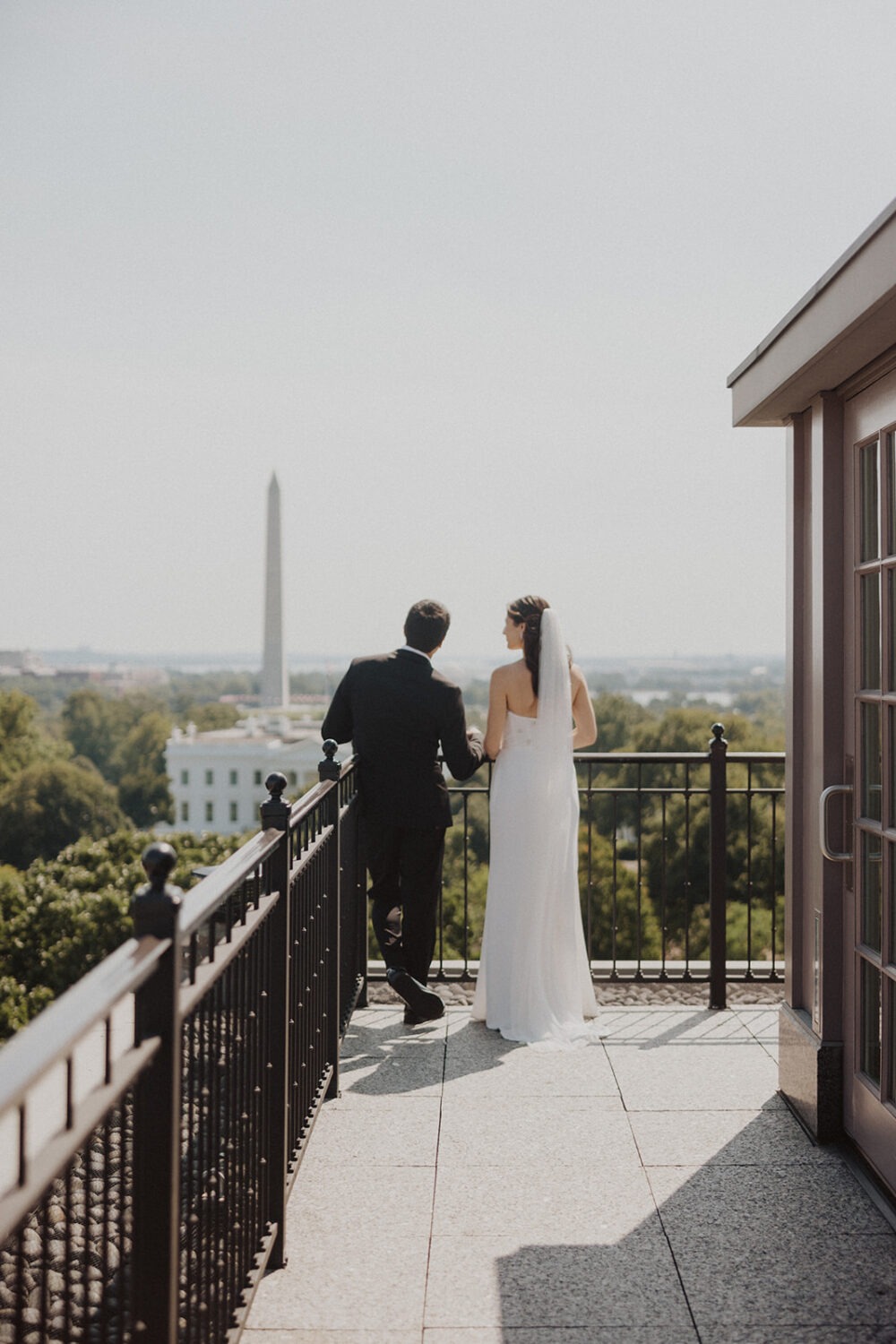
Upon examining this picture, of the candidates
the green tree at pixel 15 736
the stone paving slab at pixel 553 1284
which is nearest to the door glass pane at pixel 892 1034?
the stone paving slab at pixel 553 1284

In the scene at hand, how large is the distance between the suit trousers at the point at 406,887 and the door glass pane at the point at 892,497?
94.7 inches

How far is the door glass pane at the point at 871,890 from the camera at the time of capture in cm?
346

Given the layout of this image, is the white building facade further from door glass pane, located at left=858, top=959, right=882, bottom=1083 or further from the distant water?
door glass pane, located at left=858, top=959, right=882, bottom=1083

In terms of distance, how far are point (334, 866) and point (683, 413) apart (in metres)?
114

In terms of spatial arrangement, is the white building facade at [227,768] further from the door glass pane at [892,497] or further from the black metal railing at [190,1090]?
the door glass pane at [892,497]

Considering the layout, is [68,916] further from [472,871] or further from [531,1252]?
[531,1252]

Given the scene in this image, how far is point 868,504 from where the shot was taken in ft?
11.6

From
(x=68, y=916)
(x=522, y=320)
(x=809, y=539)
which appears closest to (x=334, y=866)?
(x=809, y=539)

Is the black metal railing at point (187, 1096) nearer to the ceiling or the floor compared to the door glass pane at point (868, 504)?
nearer to the floor

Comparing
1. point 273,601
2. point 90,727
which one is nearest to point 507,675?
point 273,601

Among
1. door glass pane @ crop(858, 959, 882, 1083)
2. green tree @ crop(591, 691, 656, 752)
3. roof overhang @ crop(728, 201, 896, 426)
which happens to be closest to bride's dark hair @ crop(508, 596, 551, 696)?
roof overhang @ crop(728, 201, 896, 426)

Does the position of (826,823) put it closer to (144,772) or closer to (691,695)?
(144,772)

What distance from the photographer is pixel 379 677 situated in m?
4.86

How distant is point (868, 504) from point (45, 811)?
224 feet
